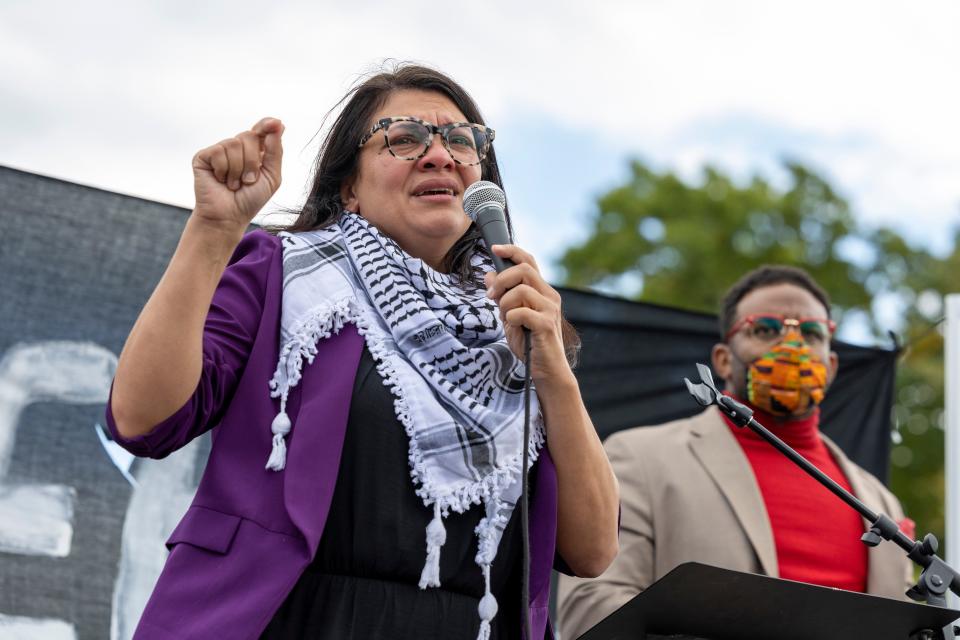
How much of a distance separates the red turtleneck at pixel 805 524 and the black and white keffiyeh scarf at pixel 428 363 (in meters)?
2.02

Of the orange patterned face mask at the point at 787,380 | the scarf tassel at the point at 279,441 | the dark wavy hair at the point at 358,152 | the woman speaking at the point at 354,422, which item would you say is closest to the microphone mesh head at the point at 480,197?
the woman speaking at the point at 354,422

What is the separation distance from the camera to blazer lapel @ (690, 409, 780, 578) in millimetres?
3887

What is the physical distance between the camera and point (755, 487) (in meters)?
4.09

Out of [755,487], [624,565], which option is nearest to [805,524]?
[755,487]

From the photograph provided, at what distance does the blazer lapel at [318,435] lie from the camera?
194 centimetres

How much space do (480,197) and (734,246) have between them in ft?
65.9

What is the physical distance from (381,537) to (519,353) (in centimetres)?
43

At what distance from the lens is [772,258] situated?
2144 cm

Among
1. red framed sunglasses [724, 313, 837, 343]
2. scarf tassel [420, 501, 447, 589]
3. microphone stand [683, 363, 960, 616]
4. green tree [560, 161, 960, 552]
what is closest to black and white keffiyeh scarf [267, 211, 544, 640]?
scarf tassel [420, 501, 447, 589]

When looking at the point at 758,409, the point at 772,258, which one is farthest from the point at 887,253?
the point at 758,409

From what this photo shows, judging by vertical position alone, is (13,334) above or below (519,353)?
above

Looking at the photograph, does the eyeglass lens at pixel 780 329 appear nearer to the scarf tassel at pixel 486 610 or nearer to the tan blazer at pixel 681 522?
the tan blazer at pixel 681 522

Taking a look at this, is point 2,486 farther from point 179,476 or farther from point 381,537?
point 381,537

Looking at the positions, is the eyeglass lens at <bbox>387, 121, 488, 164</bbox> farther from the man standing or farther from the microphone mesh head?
the man standing
